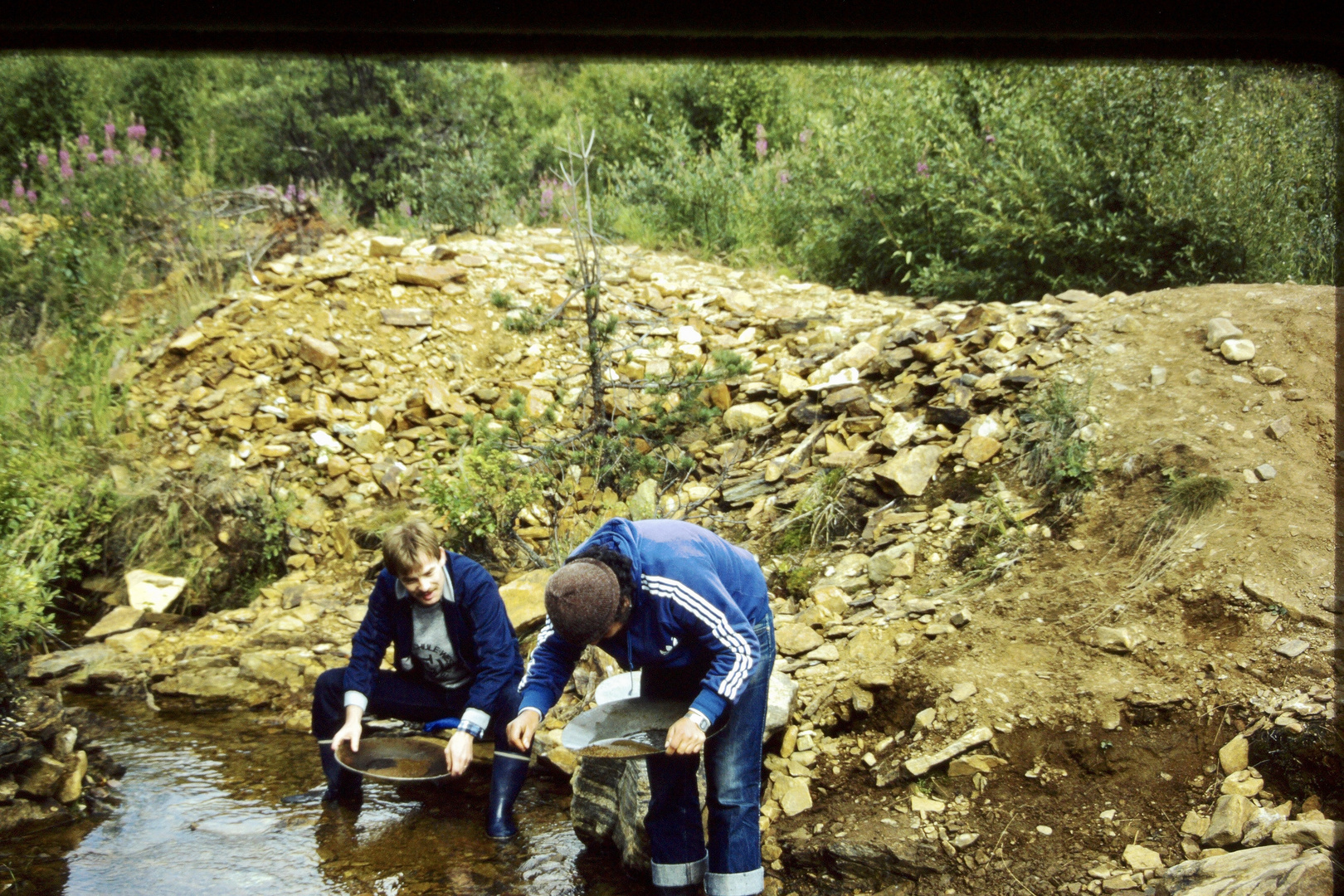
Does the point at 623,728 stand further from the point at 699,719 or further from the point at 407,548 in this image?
the point at 407,548

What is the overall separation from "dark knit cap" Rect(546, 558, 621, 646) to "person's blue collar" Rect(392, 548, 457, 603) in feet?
3.93

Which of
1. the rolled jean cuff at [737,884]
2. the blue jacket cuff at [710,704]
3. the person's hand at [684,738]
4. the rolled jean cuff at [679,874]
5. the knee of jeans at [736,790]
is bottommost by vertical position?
the rolled jean cuff at [679,874]

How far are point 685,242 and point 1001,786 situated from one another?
650cm

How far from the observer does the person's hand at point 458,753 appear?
3178 mm

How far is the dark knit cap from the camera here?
240cm

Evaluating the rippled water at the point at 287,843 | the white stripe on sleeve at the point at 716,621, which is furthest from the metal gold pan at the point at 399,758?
the white stripe on sleeve at the point at 716,621

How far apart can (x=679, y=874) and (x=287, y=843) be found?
5.15 feet

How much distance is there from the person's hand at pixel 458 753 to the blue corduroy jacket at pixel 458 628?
225mm

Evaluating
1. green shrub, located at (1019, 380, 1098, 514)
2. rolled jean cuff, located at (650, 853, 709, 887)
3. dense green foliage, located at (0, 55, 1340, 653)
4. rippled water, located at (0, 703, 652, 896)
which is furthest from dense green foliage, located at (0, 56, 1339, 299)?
rippled water, located at (0, 703, 652, 896)

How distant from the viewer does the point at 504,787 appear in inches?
137

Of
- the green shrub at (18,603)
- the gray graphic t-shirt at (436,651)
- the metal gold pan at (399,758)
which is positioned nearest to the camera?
the metal gold pan at (399,758)

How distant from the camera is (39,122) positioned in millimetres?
10281

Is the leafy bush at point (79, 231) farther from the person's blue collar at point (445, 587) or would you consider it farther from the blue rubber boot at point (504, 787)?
the blue rubber boot at point (504, 787)

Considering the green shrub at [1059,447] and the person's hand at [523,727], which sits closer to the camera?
the person's hand at [523,727]
